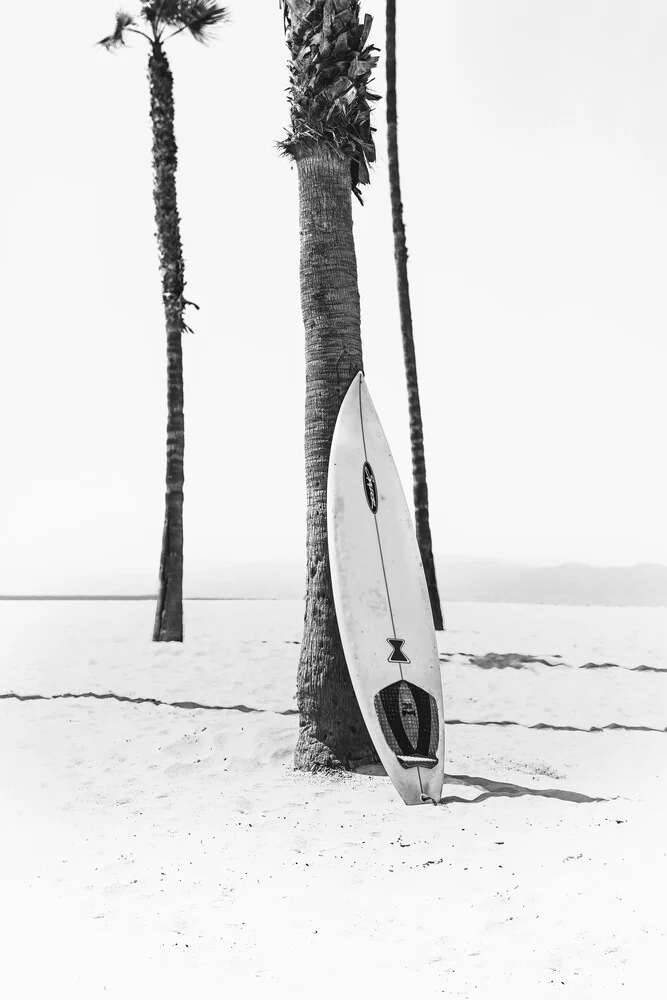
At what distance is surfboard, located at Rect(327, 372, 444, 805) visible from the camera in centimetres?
450

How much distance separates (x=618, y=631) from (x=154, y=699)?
6571mm

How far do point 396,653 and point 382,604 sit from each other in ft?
0.98

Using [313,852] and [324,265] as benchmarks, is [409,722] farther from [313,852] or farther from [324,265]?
[324,265]

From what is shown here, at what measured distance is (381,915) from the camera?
311 centimetres

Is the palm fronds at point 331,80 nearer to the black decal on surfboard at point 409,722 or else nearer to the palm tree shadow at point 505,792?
the black decal on surfboard at point 409,722

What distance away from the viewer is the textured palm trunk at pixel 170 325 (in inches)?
378

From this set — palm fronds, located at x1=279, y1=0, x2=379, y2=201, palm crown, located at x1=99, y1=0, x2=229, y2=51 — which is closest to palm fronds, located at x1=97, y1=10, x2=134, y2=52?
palm crown, located at x1=99, y1=0, x2=229, y2=51

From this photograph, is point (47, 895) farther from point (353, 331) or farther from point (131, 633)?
point (131, 633)

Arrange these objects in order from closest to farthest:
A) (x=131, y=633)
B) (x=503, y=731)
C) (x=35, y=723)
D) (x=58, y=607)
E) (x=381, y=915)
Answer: (x=381, y=915), (x=503, y=731), (x=35, y=723), (x=131, y=633), (x=58, y=607)

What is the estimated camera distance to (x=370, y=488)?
5078 millimetres

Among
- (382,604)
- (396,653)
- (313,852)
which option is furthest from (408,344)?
(313,852)

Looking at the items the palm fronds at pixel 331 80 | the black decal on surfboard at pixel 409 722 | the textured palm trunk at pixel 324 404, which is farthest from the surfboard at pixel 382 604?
the palm fronds at pixel 331 80

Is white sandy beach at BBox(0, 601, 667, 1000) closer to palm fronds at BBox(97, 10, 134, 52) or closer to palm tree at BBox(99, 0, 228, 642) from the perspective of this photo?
palm tree at BBox(99, 0, 228, 642)

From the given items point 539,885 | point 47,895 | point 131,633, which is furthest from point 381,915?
point 131,633
